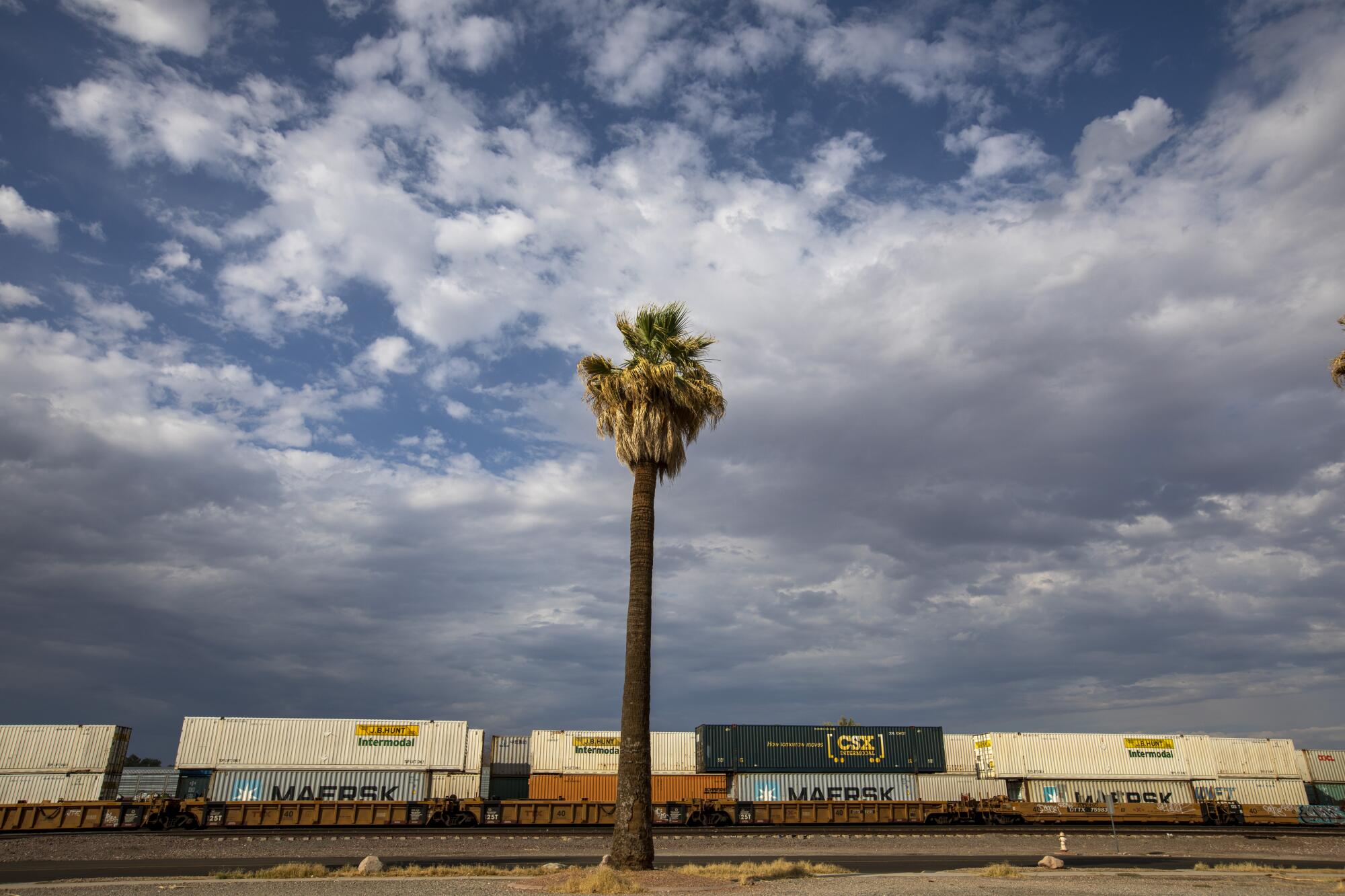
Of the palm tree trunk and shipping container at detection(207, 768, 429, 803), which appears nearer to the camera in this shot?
the palm tree trunk

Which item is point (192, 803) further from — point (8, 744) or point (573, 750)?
point (573, 750)

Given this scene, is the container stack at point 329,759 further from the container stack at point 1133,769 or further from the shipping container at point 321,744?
the container stack at point 1133,769

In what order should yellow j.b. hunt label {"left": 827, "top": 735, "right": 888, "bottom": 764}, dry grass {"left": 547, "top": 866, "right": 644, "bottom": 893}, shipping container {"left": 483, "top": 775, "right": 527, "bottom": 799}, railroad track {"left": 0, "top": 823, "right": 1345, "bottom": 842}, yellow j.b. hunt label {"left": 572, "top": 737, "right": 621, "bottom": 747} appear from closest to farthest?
dry grass {"left": 547, "top": 866, "right": 644, "bottom": 893}
railroad track {"left": 0, "top": 823, "right": 1345, "bottom": 842}
yellow j.b. hunt label {"left": 572, "top": 737, "right": 621, "bottom": 747}
shipping container {"left": 483, "top": 775, "right": 527, "bottom": 799}
yellow j.b. hunt label {"left": 827, "top": 735, "right": 888, "bottom": 764}

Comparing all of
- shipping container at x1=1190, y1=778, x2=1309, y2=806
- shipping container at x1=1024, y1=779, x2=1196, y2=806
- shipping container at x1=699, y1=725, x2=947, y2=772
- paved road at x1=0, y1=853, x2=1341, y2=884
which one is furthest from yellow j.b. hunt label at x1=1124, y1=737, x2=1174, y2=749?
paved road at x1=0, y1=853, x2=1341, y2=884

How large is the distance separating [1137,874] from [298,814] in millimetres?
33636

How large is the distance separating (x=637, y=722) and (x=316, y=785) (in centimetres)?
2933

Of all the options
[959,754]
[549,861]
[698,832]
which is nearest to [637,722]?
[549,861]

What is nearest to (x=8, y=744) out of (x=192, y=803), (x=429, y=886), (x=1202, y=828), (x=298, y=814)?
(x=192, y=803)

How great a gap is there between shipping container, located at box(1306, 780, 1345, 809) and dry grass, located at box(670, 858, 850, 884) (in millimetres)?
49719

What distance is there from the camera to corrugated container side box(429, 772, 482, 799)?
141 feet

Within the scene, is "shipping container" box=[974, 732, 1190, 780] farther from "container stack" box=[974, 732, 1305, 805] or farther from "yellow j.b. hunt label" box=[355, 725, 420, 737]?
"yellow j.b. hunt label" box=[355, 725, 420, 737]

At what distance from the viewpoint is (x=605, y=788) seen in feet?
139

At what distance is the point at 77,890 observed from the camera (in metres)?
17.4

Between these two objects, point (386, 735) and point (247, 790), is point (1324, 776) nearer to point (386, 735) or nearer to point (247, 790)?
point (386, 735)
